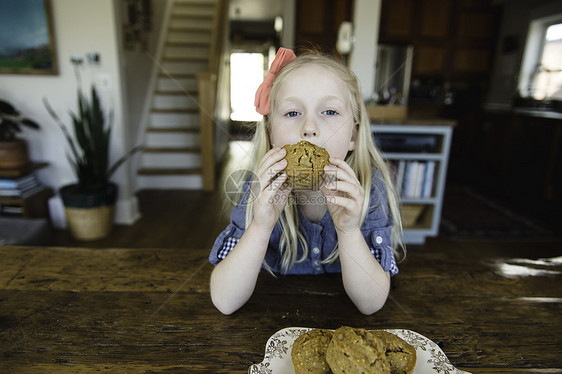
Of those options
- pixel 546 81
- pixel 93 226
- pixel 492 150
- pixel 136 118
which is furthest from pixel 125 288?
pixel 546 81

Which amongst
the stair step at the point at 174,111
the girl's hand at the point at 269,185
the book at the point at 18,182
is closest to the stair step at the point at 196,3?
the stair step at the point at 174,111

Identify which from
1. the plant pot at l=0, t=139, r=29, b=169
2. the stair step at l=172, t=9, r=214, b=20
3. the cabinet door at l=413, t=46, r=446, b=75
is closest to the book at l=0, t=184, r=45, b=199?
the plant pot at l=0, t=139, r=29, b=169

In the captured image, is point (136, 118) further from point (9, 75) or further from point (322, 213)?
point (322, 213)

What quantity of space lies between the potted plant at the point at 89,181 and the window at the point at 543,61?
5164mm

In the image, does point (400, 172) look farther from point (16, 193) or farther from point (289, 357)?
point (16, 193)

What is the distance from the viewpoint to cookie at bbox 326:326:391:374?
0.42m

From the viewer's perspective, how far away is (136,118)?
14.1 feet

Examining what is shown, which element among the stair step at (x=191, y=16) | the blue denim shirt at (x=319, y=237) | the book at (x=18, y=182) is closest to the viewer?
the blue denim shirt at (x=319, y=237)

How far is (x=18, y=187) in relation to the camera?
2682 mm

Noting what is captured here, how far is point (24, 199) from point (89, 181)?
49 cm

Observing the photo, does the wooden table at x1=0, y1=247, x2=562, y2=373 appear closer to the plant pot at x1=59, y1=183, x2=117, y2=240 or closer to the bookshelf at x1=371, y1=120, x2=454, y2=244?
the bookshelf at x1=371, y1=120, x2=454, y2=244

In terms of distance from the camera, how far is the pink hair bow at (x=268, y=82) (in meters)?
0.88

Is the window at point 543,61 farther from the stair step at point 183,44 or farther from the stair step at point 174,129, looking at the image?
the stair step at point 183,44

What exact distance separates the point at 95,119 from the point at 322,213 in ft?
7.99
